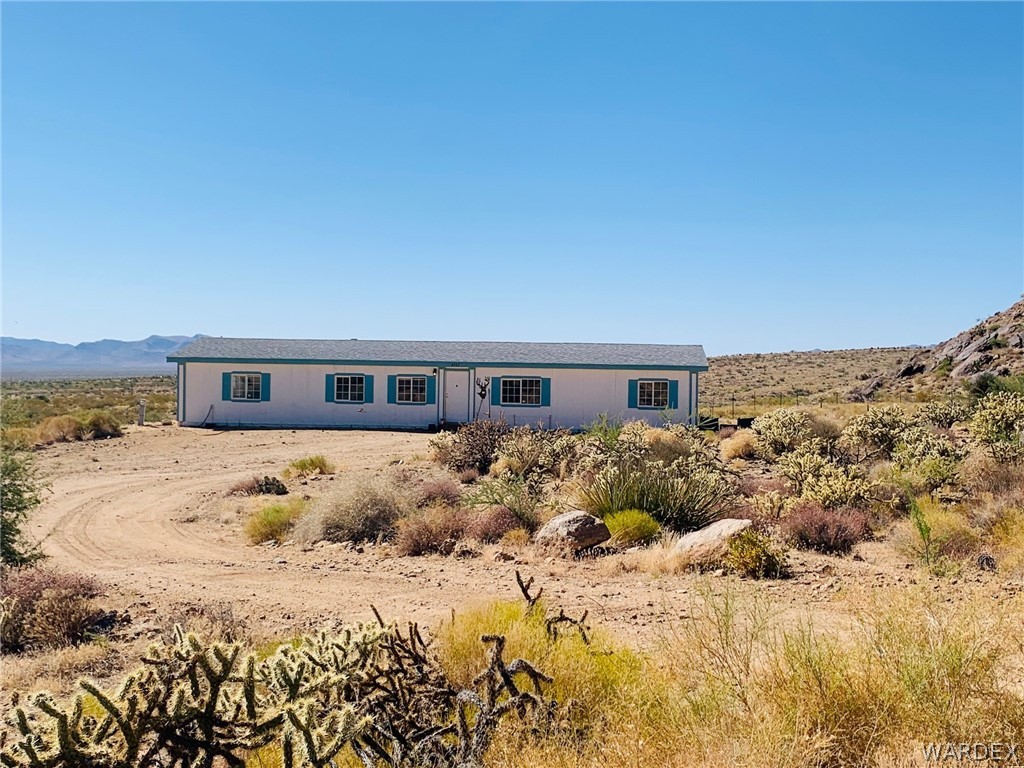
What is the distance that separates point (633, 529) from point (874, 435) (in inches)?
330

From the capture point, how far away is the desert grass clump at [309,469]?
17.0 metres

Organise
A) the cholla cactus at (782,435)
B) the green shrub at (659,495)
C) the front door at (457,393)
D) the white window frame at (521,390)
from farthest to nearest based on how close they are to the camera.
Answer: the front door at (457,393) < the white window frame at (521,390) < the cholla cactus at (782,435) < the green shrub at (659,495)

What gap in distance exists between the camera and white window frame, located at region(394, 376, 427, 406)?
92.1ft

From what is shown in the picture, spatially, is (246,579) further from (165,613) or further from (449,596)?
(449,596)

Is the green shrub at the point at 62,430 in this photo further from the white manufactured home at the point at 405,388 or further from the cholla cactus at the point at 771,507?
the cholla cactus at the point at 771,507

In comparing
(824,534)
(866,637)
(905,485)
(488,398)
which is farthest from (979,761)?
(488,398)

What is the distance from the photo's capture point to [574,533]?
988 centimetres

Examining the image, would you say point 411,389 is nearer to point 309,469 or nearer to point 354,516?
point 309,469

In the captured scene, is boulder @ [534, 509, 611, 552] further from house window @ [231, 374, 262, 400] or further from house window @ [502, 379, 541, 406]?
house window @ [231, 374, 262, 400]

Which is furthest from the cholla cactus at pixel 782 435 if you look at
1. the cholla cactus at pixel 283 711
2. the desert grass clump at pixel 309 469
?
the cholla cactus at pixel 283 711

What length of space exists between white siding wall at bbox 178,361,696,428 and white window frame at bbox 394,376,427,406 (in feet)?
0.47

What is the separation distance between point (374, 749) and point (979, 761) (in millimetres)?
2669

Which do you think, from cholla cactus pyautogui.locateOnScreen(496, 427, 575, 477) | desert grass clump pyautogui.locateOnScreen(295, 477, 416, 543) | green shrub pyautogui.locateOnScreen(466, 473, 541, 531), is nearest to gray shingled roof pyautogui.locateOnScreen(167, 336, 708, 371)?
cholla cactus pyautogui.locateOnScreen(496, 427, 575, 477)

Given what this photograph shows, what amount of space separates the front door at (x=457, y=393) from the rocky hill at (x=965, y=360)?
21723 millimetres
